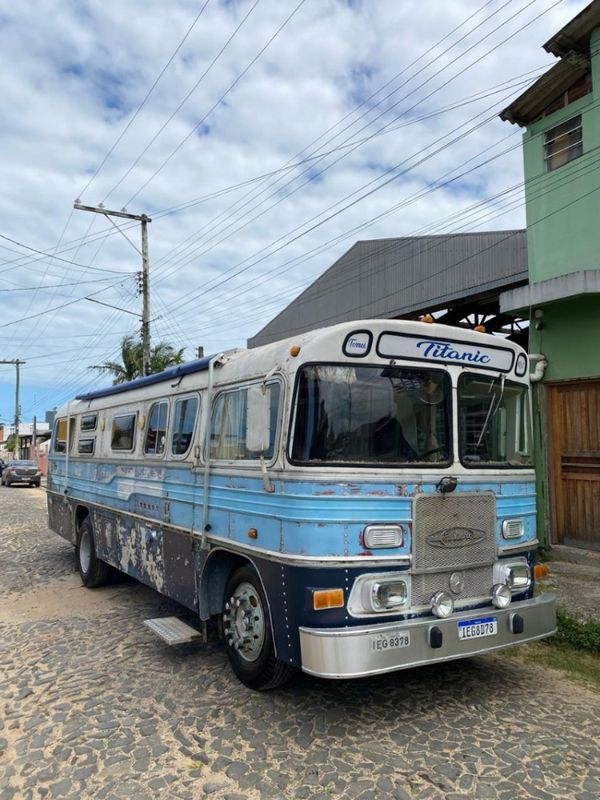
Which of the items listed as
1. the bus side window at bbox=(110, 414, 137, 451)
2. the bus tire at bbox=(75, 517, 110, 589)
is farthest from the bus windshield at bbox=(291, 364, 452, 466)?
the bus tire at bbox=(75, 517, 110, 589)

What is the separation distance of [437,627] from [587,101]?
764 cm

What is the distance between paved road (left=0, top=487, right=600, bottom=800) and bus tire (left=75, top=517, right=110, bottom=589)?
2046 millimetres

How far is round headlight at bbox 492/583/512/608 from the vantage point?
430 centimetres

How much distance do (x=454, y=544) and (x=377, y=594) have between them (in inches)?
27.6

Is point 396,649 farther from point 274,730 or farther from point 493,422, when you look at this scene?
point 493,422

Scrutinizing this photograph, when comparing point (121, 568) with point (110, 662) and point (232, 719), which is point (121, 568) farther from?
point (232, 719)

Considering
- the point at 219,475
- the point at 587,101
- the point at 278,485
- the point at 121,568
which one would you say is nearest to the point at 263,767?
the point at 278,485

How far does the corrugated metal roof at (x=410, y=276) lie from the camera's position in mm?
14836

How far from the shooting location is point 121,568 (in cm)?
700

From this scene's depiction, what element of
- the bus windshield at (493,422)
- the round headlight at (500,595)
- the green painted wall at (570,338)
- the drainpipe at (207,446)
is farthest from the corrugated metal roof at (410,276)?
the round headlight at (500,595)

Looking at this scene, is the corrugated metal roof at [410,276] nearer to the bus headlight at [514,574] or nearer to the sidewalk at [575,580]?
the sidewalk at [575,580]

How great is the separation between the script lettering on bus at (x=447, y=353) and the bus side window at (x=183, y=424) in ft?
7.04

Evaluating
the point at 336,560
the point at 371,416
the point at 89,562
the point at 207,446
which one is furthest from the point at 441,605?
the point at 89,562

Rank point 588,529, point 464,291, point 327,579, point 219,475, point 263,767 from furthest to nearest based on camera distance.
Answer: point 464,291 < point 588,529 < point 219,475 < point 327,579 < point 263,767
